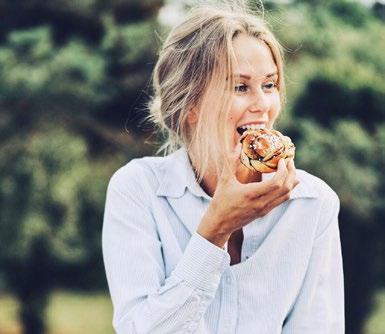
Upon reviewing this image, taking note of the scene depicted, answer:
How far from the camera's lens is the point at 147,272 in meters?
1.70

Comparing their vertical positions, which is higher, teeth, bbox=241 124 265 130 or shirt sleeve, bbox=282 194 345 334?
teeth, bbox=241 124 265 130

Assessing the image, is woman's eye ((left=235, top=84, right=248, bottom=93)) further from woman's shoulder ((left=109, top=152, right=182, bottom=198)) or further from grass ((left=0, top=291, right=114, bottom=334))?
Result: grass ((left=0, top=291, right=114, bottom=334))

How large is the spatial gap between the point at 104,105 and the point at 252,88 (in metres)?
5.57

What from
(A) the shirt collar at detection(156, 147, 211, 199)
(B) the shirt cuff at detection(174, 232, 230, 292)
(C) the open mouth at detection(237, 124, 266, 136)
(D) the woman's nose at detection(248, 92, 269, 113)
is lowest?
(B) the shirt cuff at detection(174, 232, 230, 292)

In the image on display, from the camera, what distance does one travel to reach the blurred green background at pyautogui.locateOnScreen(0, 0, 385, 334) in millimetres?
6852

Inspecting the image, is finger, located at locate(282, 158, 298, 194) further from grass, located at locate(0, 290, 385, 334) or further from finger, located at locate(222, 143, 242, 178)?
grass, located at locate(0, 290, 385, 334)

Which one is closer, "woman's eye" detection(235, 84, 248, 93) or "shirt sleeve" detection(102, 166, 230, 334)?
"shirt sleeve" detection(102, 166, 230, 334)

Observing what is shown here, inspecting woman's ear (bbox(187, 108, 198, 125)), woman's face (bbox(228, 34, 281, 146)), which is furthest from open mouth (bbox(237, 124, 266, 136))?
woman's ear (bbox(187, 108, 198, 125))

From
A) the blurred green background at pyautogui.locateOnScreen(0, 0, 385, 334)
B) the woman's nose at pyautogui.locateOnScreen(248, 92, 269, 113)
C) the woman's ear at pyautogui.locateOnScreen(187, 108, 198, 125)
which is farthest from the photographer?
the blurred green background at pyautogui.locateOnScreen(0, 0, 385, 334)

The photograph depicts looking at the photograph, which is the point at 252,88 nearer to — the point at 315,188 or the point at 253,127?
the point at 253,127

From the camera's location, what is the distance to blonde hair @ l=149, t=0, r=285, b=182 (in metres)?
1.79

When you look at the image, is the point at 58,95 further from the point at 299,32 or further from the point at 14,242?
the point at 299,32

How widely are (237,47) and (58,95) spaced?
208 inches

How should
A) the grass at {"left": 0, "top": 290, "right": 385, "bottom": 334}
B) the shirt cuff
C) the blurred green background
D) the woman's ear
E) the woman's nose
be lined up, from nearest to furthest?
1. the shirt cuff
2. the woman's nose
3. the woman's ear
4. the blurred green background
5. the grass at {"left": 0, "top": 290, "right": 385, "bottom": 334}
